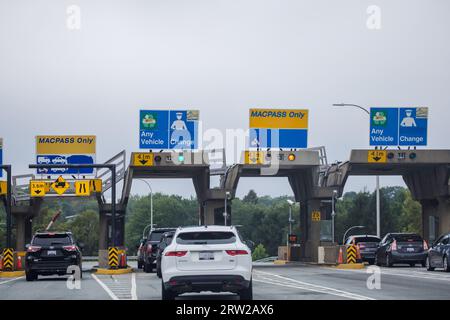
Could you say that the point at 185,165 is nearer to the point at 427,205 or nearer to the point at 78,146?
the point at 78,146

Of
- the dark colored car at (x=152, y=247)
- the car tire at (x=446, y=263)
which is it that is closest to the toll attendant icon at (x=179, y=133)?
the dark colored car at (x=152, y=247)

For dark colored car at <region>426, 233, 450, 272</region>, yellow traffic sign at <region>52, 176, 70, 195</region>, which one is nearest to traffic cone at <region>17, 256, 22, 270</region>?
yellow traffic sign at <region>52, 176, 70, 195</region>

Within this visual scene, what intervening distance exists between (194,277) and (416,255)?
26.9 meters

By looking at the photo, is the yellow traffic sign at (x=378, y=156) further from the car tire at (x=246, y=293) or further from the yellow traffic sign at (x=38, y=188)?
the car tire at (x=246, y=293)

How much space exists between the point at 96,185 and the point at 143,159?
12.9 ft

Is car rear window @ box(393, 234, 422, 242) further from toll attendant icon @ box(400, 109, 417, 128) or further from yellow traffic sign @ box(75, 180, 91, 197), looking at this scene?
yellow traffic sign @ box(75, 180, 91, 197)

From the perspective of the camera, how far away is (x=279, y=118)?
53125 millimetres

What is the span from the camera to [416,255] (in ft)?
151

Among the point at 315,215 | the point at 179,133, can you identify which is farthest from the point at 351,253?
the point at 179,133

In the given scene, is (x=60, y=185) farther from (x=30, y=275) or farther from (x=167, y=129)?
(x=30, y=275)
